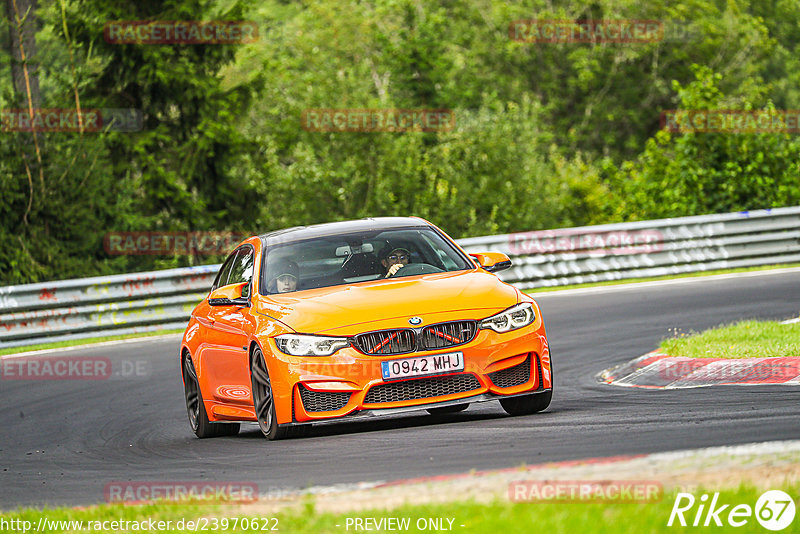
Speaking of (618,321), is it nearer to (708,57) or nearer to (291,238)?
(291,238)

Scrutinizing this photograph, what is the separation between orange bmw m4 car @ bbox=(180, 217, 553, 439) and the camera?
8508mm

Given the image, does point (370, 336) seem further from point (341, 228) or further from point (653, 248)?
point (653, 248)

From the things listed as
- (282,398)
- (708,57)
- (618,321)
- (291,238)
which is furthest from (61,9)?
(708,57)

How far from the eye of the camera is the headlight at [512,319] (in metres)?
8.70

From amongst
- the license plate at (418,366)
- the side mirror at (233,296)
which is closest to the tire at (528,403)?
the license plate at (418,366)

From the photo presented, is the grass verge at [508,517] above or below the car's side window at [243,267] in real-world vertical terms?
above

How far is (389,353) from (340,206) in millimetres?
21941

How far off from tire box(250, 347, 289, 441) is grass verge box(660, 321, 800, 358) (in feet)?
13.5

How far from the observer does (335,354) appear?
8508 millimetres

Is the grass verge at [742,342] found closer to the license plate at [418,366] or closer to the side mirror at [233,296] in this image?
the license plate at [418,366]

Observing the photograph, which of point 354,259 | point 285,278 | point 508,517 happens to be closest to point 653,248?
point 354,259

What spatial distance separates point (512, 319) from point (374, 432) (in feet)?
Answer: 3.96

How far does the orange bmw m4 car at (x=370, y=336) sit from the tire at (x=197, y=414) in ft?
1.22

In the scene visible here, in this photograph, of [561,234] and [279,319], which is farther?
[561,234]
